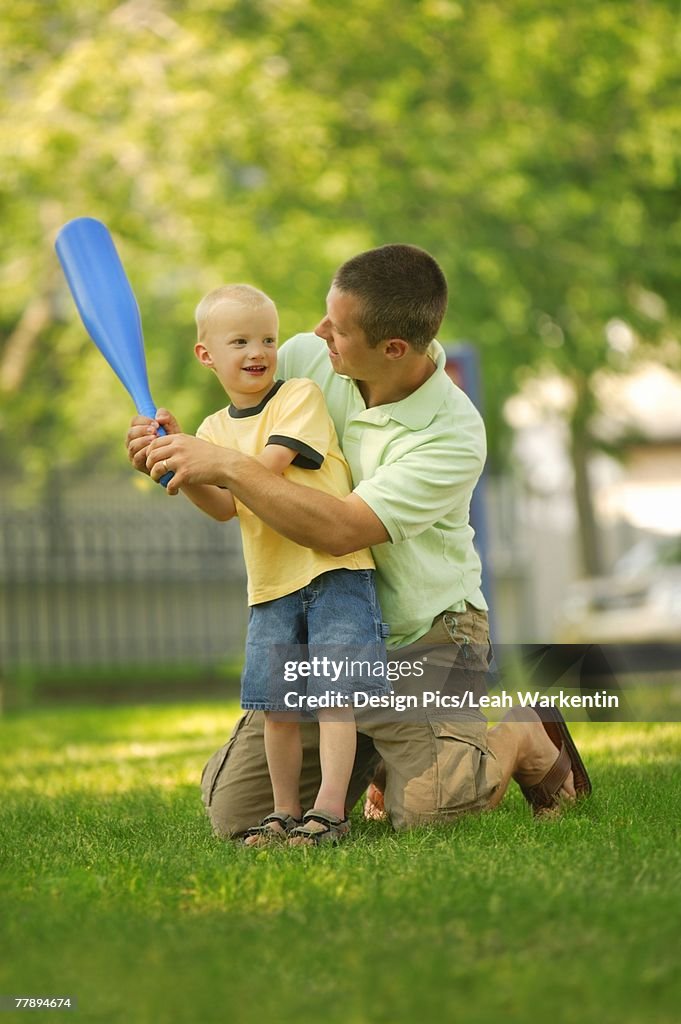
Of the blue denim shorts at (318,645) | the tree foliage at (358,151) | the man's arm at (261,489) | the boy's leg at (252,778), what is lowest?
the boy's leg at (252,778)

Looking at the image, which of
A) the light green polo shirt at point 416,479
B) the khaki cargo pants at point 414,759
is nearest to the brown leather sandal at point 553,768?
the khaki cargo pants at point 414,759

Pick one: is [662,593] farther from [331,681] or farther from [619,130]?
Answer: [331,681]

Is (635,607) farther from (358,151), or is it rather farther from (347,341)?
(347,341)

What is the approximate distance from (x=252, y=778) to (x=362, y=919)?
1.38 metres

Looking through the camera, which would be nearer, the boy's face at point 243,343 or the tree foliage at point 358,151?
the boy's face at point 243,343

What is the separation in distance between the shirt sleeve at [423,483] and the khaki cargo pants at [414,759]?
38 centimetres

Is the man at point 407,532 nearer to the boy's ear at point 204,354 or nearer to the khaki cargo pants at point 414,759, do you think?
the khaki cargo pants at point 414,759

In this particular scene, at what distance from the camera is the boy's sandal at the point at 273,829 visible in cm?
404

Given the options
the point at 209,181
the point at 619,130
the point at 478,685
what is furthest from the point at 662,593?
the point at 478,685

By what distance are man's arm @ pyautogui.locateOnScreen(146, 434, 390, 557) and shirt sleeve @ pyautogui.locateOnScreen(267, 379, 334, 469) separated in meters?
0.11

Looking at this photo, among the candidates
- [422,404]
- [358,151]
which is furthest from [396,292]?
[358,151]

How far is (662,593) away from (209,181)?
22.3ft

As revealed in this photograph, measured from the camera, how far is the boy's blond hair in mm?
4133

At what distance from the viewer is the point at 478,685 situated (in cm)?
441
